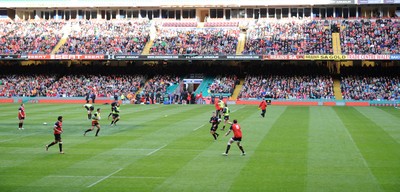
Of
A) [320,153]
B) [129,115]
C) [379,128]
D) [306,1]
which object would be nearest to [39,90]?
[129,115]

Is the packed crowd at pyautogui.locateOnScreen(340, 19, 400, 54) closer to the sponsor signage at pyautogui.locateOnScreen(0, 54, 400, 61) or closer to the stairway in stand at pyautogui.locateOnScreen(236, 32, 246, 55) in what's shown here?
the sponsor signage at pyautogui.locateOnScreen(0, 54, 400, 61)

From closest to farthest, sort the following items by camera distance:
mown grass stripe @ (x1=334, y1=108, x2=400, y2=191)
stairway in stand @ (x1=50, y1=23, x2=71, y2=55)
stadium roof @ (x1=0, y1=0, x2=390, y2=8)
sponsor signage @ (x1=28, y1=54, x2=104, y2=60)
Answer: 1. mown grass stripe @ (x1=334, y1=108, x2=400, y2=191)
2. sponsor signage @ (x1=28, y1=54, x2=104, y2=60)
3. stairway in stand @ (x1=50, y1=23, x2=71, y2=55)
4. stadium roof @ (x1=0, y1=0, x2=390, y2=8)

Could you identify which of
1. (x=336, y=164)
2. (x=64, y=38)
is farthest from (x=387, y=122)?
(x=64, y=38)

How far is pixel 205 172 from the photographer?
22.5m

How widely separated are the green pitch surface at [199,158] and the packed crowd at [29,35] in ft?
126

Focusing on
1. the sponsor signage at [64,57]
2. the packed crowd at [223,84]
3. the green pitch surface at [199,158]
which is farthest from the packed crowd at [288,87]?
the green pitch surface at [199,158]

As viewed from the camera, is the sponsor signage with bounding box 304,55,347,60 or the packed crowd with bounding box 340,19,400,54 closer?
the sponsor signage with bounding box 304,55,347,60

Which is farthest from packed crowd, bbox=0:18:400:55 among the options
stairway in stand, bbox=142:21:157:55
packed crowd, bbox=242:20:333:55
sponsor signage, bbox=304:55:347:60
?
sponsor signage, bbox=304:55:347:60

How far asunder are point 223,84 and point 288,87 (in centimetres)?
810

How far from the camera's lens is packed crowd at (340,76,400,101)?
65125 millimetres

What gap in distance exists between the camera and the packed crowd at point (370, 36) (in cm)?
7000

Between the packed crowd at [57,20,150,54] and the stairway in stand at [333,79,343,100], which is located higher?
the packed crowd at [57,20,150,54]

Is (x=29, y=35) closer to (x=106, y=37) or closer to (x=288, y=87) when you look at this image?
(x=106, y=37)

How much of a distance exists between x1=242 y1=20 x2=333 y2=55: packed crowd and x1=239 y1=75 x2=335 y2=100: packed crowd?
3301 mm
